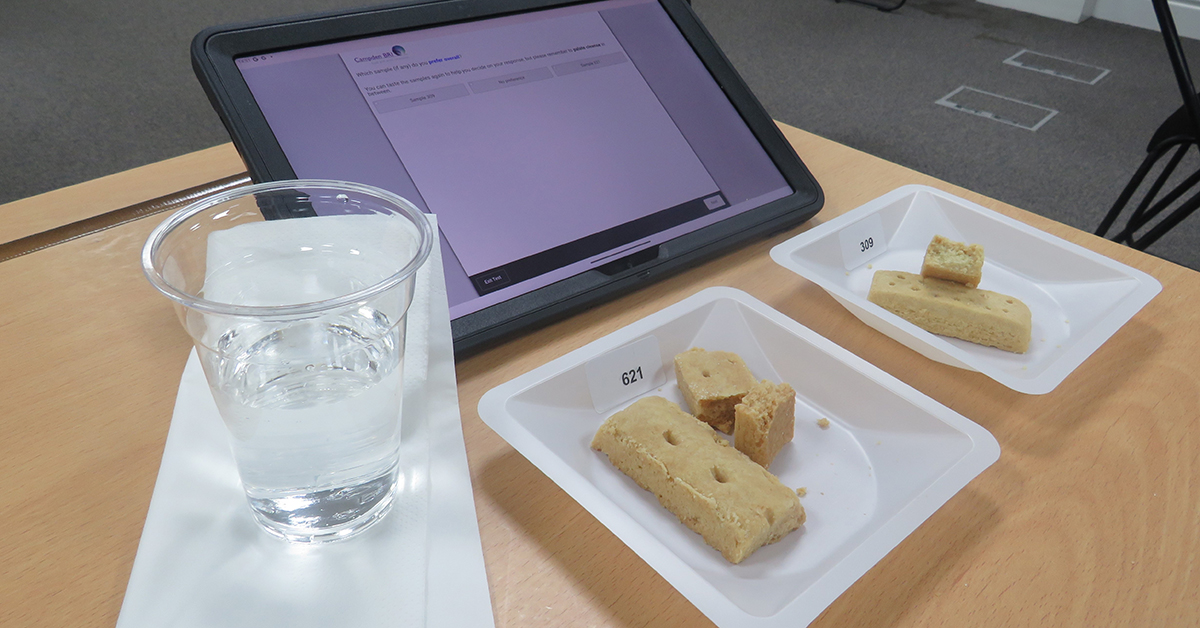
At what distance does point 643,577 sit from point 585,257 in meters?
0.27

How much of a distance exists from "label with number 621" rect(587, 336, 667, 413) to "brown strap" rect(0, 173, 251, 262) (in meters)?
0.46

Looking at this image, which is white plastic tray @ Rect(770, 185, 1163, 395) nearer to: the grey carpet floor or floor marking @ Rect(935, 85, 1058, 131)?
the grey carpet floor

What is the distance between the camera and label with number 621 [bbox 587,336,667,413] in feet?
1.66

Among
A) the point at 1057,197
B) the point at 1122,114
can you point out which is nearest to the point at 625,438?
the point at 1057,197

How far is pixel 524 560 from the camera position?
0.40m

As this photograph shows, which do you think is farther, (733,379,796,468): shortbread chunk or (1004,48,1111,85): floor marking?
(1004,48,1111,85): floor marking

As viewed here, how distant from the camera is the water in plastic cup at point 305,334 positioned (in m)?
0.33

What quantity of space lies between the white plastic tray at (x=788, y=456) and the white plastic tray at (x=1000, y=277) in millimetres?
68

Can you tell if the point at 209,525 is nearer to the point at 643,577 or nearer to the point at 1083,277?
the point at 643,577

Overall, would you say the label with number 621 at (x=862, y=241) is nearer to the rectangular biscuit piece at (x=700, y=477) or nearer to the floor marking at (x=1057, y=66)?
the rectangular biscuit piece at (x=700, y=477)

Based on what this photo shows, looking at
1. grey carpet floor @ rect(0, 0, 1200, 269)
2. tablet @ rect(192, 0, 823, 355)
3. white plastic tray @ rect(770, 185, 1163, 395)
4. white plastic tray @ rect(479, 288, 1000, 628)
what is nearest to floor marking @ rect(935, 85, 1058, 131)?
grey carpet floor @ rect(0, 0, 1200, 269)

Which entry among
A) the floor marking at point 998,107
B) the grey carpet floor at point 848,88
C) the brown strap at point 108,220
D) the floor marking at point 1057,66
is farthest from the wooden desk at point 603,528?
the floor marking at point 1057,66

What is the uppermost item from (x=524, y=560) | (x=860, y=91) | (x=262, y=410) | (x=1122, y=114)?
(x=262, y=410)

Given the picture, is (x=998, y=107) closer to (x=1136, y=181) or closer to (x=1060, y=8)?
(x=1060, y=8)
